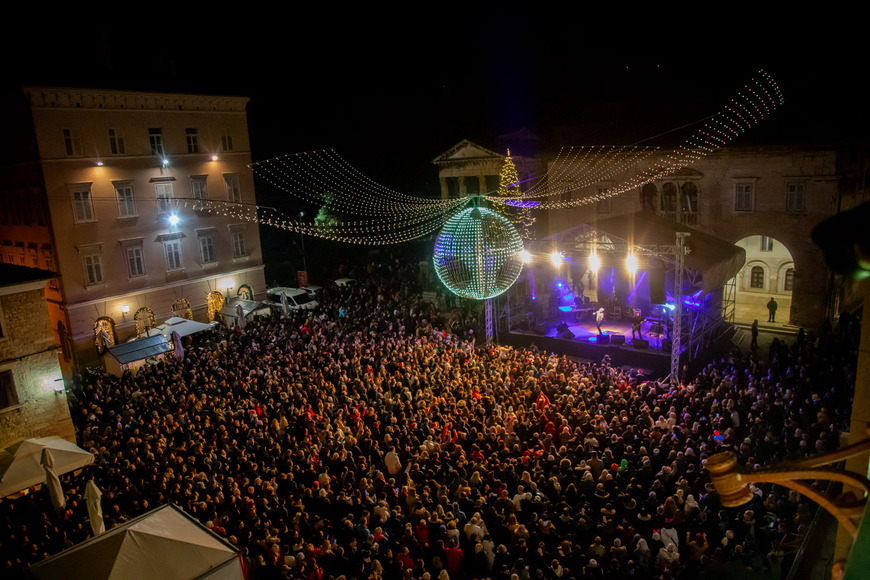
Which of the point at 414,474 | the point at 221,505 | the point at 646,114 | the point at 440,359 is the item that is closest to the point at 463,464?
the point at 414,474

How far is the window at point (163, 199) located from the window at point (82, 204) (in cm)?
250

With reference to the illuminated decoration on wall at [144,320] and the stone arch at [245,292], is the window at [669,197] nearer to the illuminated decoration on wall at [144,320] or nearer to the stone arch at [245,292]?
the stone arch at [245,292]

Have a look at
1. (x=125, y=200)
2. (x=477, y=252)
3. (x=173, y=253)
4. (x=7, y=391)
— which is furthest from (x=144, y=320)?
(x=477, y=252)

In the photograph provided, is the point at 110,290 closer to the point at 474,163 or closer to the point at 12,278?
the point at 12,278

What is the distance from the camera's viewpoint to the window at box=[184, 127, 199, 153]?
80.1 feet

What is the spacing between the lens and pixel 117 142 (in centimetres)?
2214

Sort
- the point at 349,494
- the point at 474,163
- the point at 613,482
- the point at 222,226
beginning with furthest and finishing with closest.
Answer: the point at 474,163
the point at 222,226
the point at 349,494
the point at 613,482

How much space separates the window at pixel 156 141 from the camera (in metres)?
23.2

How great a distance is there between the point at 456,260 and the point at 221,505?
6968 mm

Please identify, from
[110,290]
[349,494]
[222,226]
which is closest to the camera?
[349,494]

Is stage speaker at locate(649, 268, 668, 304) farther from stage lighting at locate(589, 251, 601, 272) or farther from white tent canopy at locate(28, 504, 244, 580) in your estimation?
white tent canopy at locate(28, 504, 244, 580)

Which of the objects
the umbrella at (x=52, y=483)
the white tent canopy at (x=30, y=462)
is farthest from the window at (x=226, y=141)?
the umbrella at (x=52, y=483)

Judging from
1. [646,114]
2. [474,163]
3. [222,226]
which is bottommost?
[222,226]

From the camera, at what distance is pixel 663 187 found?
23.5 m
